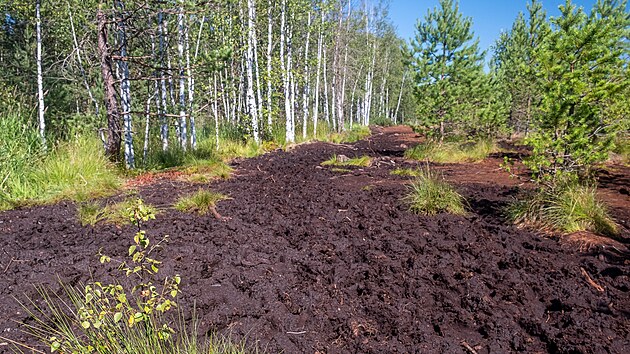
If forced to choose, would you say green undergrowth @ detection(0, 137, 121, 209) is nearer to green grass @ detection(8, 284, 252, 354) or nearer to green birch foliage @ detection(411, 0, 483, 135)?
green grass @ detection(8, 284, 252, 354)

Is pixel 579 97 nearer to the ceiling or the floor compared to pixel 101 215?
nearer to the ceiling

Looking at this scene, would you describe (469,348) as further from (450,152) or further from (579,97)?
(450,152)

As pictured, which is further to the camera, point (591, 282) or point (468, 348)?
point (591, 282)

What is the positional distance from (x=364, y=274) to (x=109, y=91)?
6.04 metres

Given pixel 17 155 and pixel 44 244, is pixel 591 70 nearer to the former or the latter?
pixel 44 244

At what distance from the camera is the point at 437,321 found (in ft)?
8.16

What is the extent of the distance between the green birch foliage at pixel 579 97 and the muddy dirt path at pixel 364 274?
0.88 meters

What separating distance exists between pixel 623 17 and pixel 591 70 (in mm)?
9373

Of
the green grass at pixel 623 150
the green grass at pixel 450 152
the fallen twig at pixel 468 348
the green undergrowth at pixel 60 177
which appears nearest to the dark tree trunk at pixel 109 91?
the green undergrowth at pixel 60 177

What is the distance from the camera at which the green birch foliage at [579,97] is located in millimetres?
4262

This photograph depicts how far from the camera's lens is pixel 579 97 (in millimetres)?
4359

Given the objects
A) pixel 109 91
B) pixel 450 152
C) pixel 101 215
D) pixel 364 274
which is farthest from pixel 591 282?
pixel 450 152

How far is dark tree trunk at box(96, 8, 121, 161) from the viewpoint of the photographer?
6.64 metres

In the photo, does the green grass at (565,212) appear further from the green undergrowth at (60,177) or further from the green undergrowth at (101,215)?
the green undergrowth at (60,177)
